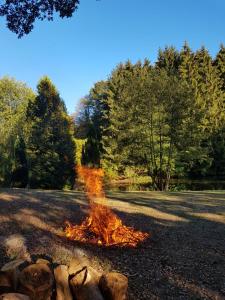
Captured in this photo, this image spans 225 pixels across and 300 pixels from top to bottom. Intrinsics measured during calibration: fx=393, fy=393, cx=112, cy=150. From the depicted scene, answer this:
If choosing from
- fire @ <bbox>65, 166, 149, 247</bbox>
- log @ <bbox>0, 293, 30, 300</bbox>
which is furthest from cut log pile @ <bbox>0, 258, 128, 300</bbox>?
fire @ <bbox>65, 166, 149, 247</bbox>

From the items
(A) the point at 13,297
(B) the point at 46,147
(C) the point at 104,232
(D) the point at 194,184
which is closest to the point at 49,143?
(B) the point at 46,147

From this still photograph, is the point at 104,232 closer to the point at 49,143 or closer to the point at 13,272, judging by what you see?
the point at 13,272

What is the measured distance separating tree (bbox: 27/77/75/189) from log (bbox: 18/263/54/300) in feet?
85.0

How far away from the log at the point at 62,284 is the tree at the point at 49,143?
84.4ft

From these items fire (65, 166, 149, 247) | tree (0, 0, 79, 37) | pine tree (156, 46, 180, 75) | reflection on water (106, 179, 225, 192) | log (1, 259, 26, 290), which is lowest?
log (1, 259, 26, 290)

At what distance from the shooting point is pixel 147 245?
8.81 m

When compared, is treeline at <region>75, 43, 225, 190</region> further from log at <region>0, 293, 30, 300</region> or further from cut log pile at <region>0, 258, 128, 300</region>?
log at <region>0, 293, 30, 300</region>

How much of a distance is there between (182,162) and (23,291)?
29.6 metres

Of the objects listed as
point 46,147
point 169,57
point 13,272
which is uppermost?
point 169,57

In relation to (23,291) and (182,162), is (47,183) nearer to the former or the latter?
(182,162)

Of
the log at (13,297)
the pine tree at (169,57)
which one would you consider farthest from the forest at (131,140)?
the log at (13,297)

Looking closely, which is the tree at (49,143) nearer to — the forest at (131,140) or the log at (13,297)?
the forest at (131,140)

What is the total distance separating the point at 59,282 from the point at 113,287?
2.95 feet

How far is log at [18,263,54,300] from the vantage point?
6156 millimetres
